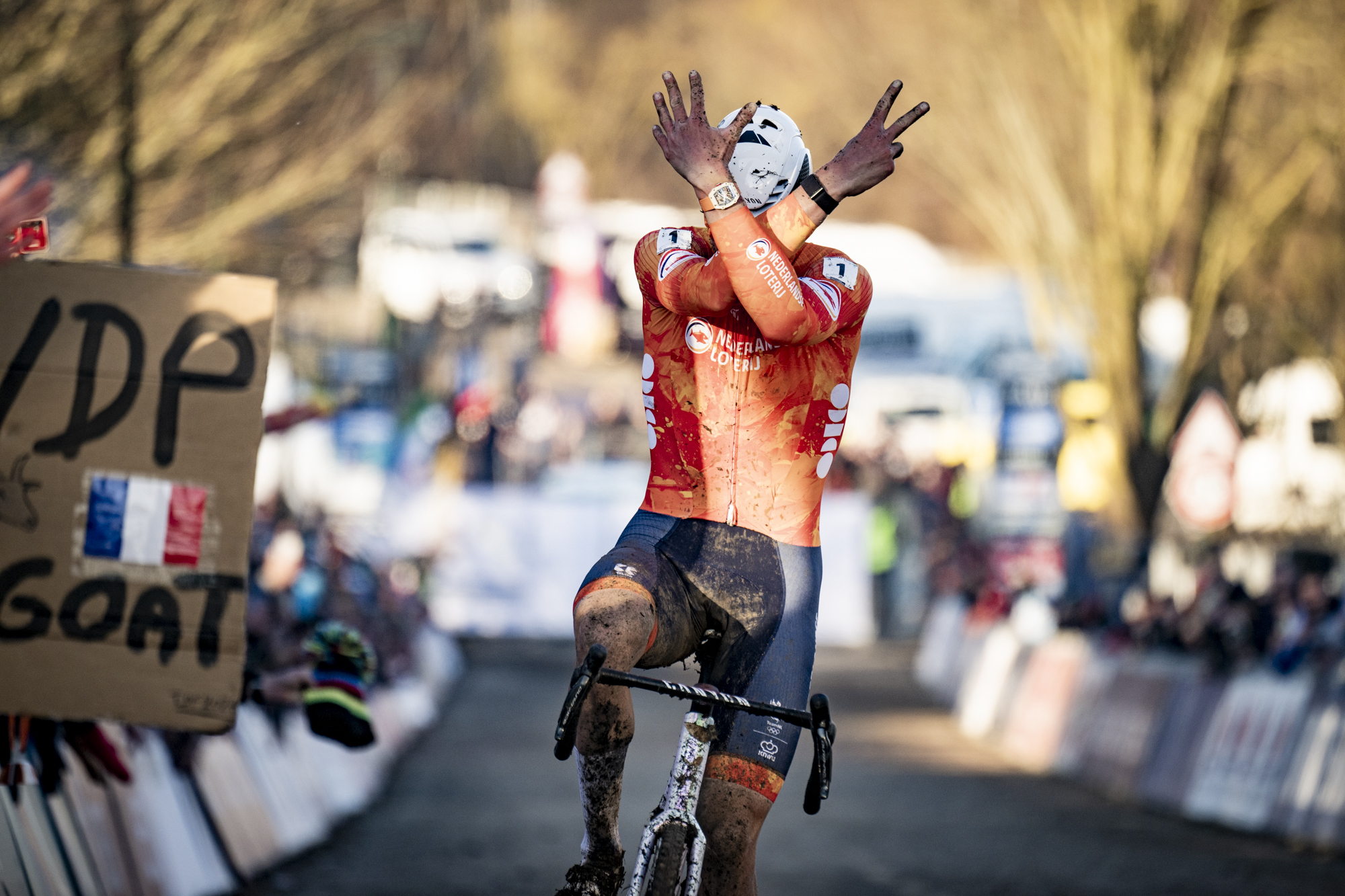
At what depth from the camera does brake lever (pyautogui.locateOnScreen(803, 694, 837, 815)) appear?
4.82 m

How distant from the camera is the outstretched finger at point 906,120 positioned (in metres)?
5.15

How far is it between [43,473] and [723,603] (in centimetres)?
225

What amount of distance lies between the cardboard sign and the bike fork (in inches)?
67.1

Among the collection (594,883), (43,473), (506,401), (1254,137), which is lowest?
(594,883)

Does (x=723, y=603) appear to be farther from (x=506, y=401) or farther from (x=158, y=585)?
(x=506, y=401)

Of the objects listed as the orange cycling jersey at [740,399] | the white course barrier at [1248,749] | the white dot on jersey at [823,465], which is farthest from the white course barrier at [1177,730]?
the orange cycling jersey at [740,399]

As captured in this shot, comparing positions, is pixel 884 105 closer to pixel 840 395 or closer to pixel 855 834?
pixel 840 395

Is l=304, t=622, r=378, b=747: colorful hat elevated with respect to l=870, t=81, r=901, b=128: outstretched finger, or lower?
lower

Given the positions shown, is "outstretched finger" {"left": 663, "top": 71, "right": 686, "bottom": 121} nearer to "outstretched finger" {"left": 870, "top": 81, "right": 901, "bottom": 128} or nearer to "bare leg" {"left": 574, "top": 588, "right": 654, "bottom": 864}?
"outstretched finger" {"left": 870, "top": 81, "right": 901, "bottom": 128}

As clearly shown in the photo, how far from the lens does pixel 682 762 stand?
16.5 ft

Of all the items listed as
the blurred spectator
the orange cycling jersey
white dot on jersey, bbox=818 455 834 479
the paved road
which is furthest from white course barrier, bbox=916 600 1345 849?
the blurred spectator

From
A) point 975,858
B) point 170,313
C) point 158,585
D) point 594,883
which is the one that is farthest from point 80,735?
point 975,858

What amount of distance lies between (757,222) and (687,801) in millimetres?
1502

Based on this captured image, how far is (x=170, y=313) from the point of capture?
6.27 m
